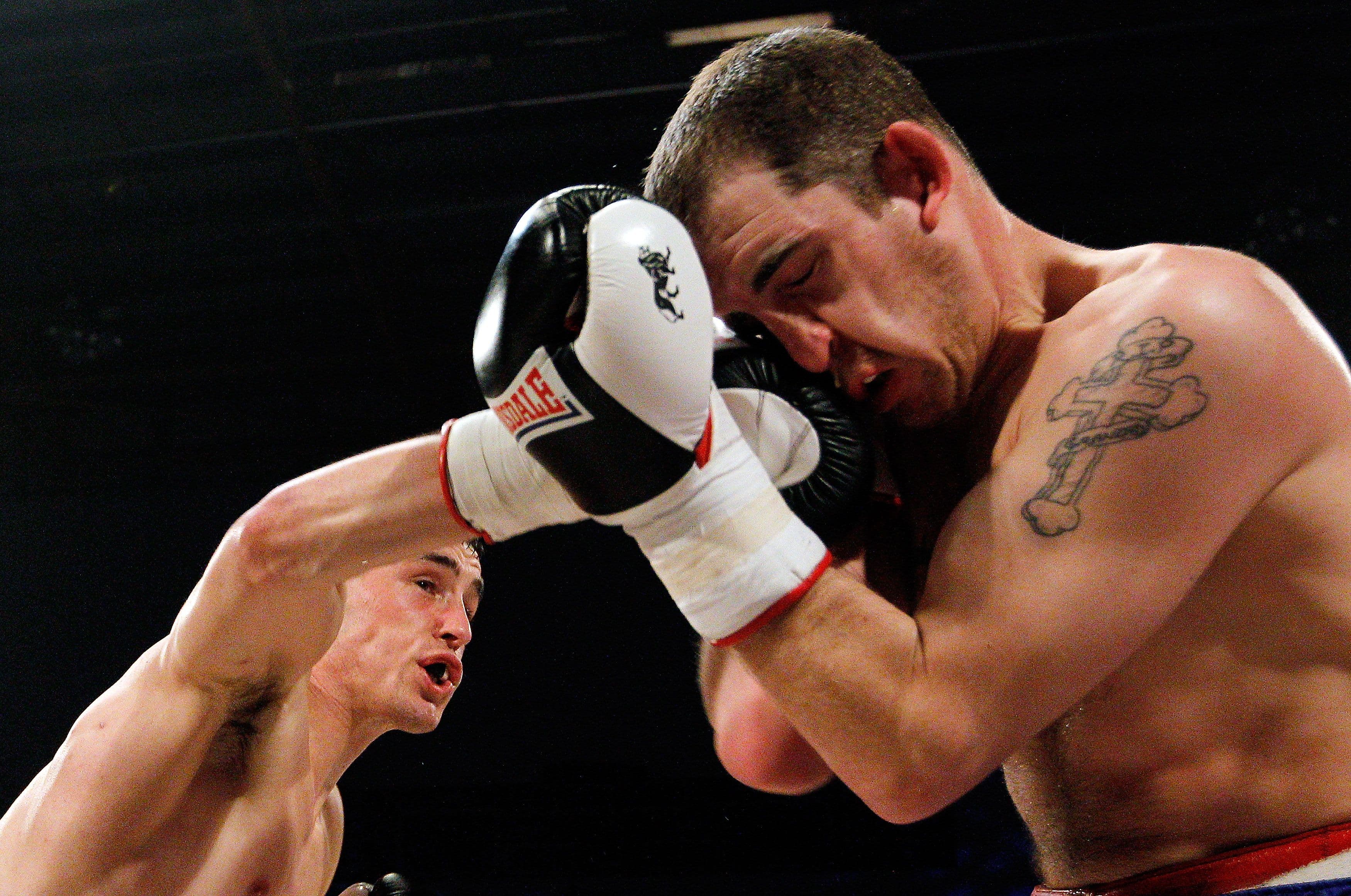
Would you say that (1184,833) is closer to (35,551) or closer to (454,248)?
(454,248)

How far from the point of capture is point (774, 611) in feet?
3.03

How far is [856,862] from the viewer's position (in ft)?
14.8

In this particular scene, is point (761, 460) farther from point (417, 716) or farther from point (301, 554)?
point (417, 716)

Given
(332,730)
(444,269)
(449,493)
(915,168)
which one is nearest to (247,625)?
(449,493)

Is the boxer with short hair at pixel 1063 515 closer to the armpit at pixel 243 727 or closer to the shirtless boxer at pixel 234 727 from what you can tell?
the shirtless boxer at pixel 234 727

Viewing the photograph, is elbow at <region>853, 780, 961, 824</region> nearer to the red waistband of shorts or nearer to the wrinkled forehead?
the red waistband of shorts

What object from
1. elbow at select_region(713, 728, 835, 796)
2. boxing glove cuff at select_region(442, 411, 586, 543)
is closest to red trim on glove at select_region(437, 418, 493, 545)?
boxing glove cuff at select_region(442, 411, 586, 543)

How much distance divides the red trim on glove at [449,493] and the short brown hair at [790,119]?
0.37 metres

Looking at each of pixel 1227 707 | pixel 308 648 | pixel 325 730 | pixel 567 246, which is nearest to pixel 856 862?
pixel 325 730

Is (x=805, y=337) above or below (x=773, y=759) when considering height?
above

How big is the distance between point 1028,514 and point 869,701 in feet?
0.74

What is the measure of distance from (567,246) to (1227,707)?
76 centimetres

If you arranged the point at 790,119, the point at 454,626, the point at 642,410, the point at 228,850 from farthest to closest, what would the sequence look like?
the point at 454,626
the point at 228,850
the point at 790,119
the point at 642,410

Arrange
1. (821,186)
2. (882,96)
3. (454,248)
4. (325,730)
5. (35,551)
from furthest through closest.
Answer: (35,551)
(454,248)
(325,730)
(882,96)
(821,186)
